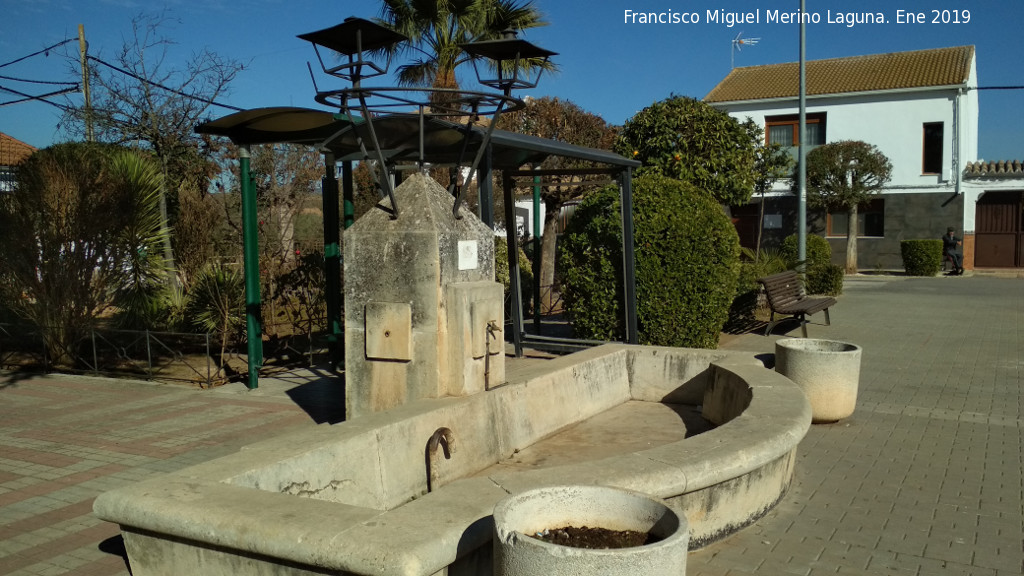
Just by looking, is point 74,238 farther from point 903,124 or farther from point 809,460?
point 903,124

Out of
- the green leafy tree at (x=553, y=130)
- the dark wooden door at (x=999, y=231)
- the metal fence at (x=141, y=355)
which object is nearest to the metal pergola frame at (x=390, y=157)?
the metal fence at (x=141, y=355)

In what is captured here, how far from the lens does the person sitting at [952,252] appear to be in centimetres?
2766

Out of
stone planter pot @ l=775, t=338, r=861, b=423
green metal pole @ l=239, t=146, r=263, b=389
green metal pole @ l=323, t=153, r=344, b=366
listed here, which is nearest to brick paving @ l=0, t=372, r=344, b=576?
green metal pole @ l=239, t=146, r=263, b=389

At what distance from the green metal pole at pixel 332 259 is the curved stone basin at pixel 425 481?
352 cm

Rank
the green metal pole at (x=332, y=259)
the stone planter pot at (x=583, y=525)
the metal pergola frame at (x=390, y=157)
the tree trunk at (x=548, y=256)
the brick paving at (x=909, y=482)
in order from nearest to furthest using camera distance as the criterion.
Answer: the stone planter pot at (x=583, y=525) < the brick paving at (x=909, y=482) < the metal pergola frame at (x=390, y=157) < the green metal pole at (x=332, y=259) < the tree trunk at (x=548, y=256)

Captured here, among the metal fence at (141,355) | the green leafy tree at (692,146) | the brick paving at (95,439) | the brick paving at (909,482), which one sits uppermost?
the green leafy tree at (692,146)

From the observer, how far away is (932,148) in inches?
1196

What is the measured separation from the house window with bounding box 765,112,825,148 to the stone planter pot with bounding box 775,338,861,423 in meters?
27.4

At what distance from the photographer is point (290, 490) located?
3.89 meters

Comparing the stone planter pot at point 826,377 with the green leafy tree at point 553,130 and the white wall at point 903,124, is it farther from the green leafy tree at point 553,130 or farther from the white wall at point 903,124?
the white wall at point 903,124

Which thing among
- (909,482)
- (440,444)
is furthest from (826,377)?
(440,444)

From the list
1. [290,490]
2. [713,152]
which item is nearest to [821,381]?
[290,490]

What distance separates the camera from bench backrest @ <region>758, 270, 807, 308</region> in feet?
40.2

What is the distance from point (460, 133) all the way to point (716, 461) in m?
4.07
